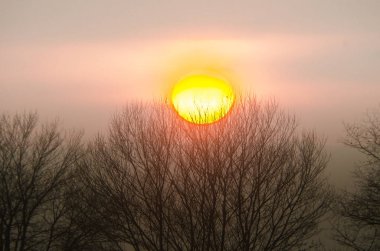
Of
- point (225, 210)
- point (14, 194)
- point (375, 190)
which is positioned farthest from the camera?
point (14, 194)

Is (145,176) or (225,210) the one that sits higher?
(145,176)

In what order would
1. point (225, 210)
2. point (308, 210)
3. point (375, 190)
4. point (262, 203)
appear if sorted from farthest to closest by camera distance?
point (375, 190) → point (308, 210) → point (262, 203) → point (225, 210)

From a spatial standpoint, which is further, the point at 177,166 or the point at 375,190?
the point at 375,190

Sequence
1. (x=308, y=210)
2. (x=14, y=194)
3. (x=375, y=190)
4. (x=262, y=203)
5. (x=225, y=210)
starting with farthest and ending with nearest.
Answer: (x=14, y=194), (x=375, y=190), (x=308, y=210), (x=262, y=203), (x=225, y=210)

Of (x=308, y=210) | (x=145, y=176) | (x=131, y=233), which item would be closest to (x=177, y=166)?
(x=145, y=176)

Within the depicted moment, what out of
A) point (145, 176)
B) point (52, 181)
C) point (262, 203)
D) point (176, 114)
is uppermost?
point (52, 181)

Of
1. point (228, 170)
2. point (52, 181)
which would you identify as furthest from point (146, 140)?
point (52, 181)

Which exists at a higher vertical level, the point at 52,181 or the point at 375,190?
the point at 52,181

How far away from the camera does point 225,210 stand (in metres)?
15.4

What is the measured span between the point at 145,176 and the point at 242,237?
4.09m

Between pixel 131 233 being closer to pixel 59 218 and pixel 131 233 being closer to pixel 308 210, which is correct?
pixel 308 210

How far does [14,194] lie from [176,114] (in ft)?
41.8

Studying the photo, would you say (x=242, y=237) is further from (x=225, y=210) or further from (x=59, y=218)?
(x=59, y=218)

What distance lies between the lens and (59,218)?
25.6m
